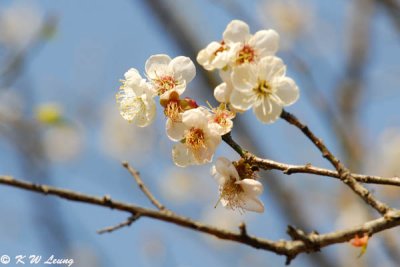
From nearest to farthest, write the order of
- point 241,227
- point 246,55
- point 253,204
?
point 241,227 < point 246,55 < point 253,204

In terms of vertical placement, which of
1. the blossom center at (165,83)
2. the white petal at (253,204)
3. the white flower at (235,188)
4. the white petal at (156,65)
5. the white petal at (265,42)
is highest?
the white petal at (156,65)

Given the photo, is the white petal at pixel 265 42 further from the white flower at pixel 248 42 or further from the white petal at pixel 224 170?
the white petal at pixel 224 170

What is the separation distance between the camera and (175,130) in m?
1.24

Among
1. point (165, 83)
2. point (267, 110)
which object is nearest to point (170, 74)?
point (165, 83)

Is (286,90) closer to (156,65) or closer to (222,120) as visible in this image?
(222,120)

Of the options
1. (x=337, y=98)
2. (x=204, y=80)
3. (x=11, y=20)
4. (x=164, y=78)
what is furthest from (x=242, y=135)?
(x=11, y=20)

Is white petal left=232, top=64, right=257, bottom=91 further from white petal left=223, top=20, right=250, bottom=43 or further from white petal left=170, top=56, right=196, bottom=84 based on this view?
white petal left=170, top=56, right=196, bottom=84

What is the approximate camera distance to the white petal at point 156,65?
132 centimetres

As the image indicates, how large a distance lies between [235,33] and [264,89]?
118mm

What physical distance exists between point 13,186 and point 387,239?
171cm

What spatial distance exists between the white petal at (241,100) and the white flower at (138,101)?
0.65 ft

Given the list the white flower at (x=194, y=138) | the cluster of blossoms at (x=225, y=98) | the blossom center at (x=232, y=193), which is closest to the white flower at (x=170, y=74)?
the cluster of blossoms at (x=225, y=98)

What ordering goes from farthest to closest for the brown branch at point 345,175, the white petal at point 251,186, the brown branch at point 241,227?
the white petal at point 251,186 → the brown branch at point 345,175 → the brown branch at point 241,227

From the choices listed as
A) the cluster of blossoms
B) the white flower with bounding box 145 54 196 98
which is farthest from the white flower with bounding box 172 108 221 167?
the white flower with bounding box 145 54 196 98
